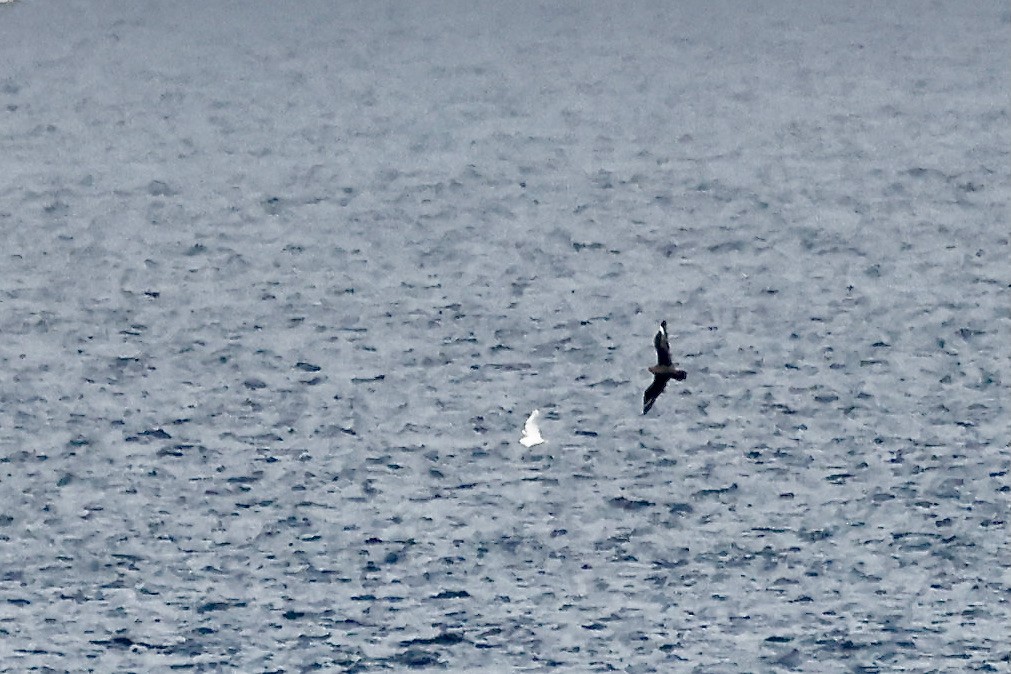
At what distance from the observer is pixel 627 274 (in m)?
57.2

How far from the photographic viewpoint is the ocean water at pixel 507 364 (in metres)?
38.3

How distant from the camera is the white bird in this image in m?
45.3

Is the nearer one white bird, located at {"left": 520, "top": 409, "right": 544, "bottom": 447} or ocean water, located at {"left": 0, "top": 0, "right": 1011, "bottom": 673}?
ocean water, located at {"left": 0, "top": 0, "right": 1011, "bottom": 673}

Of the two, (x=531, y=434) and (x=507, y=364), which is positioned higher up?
(x=507, y=364)

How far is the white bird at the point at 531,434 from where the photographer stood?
45344 millimetres

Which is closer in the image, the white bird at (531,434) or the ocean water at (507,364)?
the ocean water at (507,364)

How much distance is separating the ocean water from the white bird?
0.84 feet

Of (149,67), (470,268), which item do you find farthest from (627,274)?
(149,67)

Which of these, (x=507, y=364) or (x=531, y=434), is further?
(x=507, y=364)

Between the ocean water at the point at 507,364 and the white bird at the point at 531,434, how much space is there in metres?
0.26

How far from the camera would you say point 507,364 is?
50.3m

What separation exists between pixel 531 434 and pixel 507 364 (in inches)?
201

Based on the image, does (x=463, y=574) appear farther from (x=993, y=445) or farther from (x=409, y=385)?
(x=993, y=445)

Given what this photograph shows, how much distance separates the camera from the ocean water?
3834 cm
